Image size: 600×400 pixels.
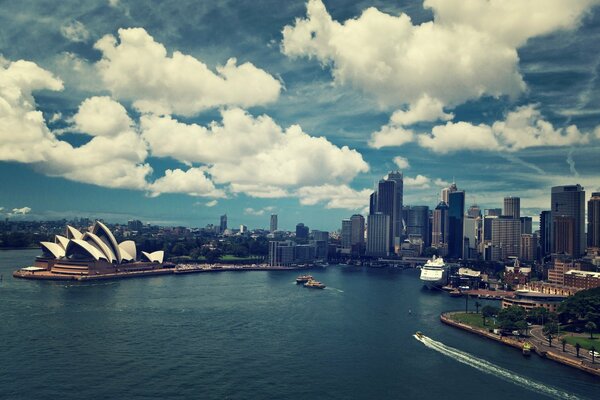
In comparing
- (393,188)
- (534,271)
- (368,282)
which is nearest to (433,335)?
(368,282)

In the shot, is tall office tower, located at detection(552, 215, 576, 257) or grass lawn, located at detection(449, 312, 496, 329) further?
tall office tower, located at detection(552, 215, 576, 257)

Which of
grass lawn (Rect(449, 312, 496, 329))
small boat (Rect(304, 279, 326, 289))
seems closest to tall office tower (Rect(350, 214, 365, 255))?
small boat (Rect(304, 279, 326, 289))

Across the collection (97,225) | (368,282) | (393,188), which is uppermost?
(393,188)

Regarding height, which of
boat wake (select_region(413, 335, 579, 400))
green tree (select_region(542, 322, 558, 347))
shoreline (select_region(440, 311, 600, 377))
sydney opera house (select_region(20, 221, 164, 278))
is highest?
sydney opera house (select_region(20, 221, 164, 278))

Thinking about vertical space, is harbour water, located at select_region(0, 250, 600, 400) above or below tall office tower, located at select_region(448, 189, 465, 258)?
below

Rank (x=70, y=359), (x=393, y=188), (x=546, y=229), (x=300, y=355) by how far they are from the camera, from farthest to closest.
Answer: (x=393, y=188), (x=546, y=229), (x=300, y=355), (x=70, y=359)

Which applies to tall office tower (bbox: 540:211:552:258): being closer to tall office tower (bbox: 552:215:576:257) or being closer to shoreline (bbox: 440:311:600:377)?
tall office tower (bbox: 552:215:576:257)

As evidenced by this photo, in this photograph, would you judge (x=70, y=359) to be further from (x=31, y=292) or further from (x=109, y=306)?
(x=31, y=292)
